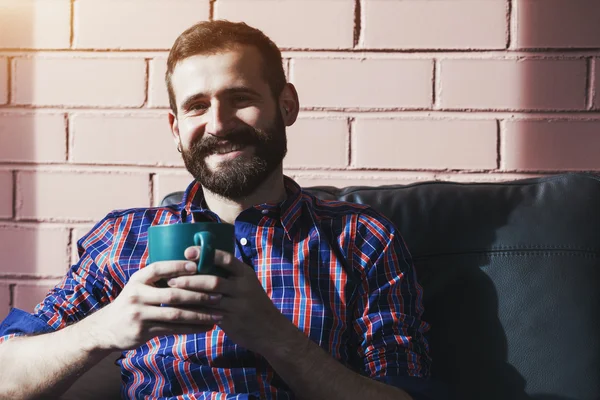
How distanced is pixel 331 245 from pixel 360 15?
667 millimetres

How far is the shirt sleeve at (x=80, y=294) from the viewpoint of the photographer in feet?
3.93

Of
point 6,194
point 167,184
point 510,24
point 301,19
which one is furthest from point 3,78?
point 510,24

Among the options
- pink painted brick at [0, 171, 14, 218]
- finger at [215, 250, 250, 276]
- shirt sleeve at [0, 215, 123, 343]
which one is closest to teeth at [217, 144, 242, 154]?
shirt sleeve at [0, 215, 123, 343]

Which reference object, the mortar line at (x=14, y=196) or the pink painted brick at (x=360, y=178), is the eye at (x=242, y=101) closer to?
the pink painted brick at (x=360, y=178)

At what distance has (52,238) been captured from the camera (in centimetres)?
170

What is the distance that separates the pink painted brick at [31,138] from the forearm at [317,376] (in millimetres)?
976

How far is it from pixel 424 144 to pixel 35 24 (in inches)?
41.2

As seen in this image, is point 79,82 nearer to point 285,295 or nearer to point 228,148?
point 228,148

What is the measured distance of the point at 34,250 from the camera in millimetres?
1697

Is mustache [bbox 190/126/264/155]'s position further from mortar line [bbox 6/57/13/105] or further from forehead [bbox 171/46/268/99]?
mortar line [bbox 6/57/13/105]

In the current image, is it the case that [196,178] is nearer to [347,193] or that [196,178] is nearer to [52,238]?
[347,193]

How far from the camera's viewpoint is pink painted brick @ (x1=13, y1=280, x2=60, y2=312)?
1.70 meters

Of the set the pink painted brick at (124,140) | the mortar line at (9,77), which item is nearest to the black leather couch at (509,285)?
the pink painted brick at (124,140)

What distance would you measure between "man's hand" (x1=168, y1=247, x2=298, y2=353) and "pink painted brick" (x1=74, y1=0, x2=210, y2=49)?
0.96 m
